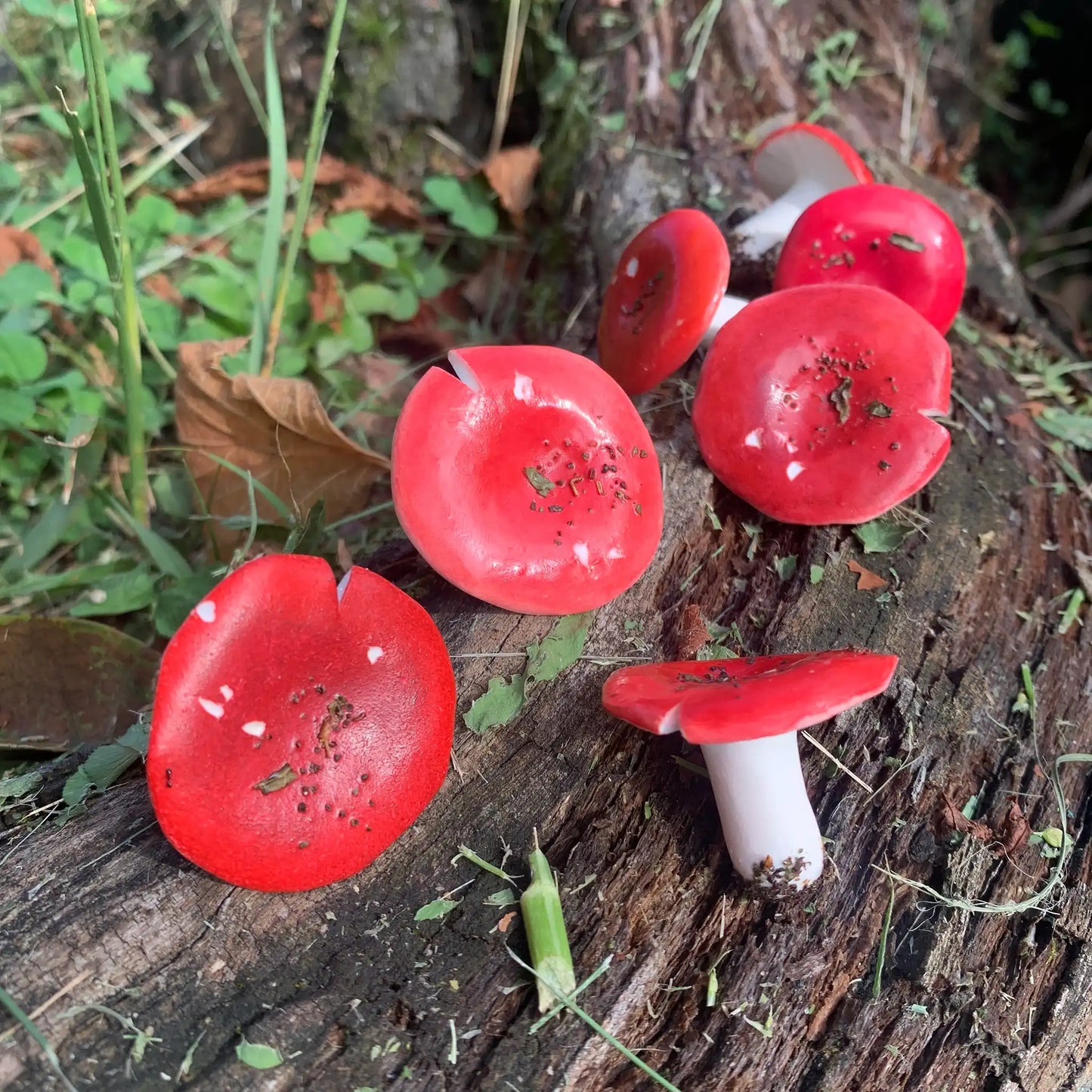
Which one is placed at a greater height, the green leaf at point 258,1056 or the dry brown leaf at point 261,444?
the dry brown leaf at point 261,444

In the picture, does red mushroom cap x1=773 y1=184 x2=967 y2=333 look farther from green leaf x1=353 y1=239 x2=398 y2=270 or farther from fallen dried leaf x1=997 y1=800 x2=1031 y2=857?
green leaf x1=353 y1=239 x2=398 y2=270

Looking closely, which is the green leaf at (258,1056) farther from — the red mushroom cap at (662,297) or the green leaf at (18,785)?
the red mushroom cap at (662,297)

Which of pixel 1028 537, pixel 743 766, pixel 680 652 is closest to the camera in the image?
pixel 743 766

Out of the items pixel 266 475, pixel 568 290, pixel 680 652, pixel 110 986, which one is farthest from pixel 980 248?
pixel 110 986

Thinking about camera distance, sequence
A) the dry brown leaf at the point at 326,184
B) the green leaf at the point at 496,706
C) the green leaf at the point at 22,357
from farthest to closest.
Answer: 1. the dry brown leaf at the point at 326,184
2. the green leaf at the point at 22,357
3. the green leaf at the point at 496,706

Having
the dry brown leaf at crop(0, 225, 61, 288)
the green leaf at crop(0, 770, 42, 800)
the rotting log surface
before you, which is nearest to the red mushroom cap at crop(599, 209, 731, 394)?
the rotting log surface

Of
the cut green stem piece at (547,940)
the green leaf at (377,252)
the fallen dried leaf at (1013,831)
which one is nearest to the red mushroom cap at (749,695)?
the cut green stem piece at (547,940)

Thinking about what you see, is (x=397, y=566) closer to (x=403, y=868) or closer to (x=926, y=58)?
(x=403, y=868)

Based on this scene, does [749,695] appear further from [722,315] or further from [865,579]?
[722,315]

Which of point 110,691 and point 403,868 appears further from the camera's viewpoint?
point 110,691
